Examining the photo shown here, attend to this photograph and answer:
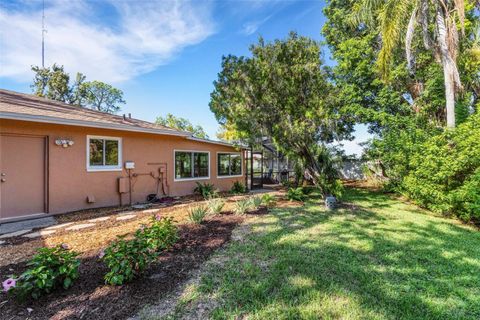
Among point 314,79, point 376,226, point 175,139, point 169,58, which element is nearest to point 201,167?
point 175,139

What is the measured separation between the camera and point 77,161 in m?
7.36

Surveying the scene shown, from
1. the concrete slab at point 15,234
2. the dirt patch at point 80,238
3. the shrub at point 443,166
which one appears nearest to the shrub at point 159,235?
the dirt patch at point 80,238

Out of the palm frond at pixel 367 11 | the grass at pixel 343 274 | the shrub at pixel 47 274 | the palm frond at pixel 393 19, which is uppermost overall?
the palm frond at pixel 367 11

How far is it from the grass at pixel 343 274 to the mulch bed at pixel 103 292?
0.37 m

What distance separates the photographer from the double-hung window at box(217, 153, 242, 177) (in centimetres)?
1230

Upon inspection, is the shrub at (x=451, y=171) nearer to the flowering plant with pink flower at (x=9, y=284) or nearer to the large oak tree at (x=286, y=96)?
the large oak tree at (x=286, y=96)

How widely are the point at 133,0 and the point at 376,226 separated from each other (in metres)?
9.27

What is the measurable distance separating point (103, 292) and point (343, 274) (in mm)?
3003

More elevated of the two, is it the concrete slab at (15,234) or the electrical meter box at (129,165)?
the electrical meter box at (129,165)

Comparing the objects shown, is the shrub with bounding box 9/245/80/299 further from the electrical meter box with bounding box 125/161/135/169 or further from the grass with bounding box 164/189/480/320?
the electrical meter box with bounding box 125/161/135/169

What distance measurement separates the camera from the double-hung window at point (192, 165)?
10430 mm

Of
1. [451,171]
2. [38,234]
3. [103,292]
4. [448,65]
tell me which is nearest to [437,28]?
[448,65]

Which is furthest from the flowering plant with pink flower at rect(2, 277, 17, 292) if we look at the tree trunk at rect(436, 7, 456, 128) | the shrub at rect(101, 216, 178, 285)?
the tree trunk at rect(436, 7, 456, 128)

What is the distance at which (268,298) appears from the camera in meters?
2.71
